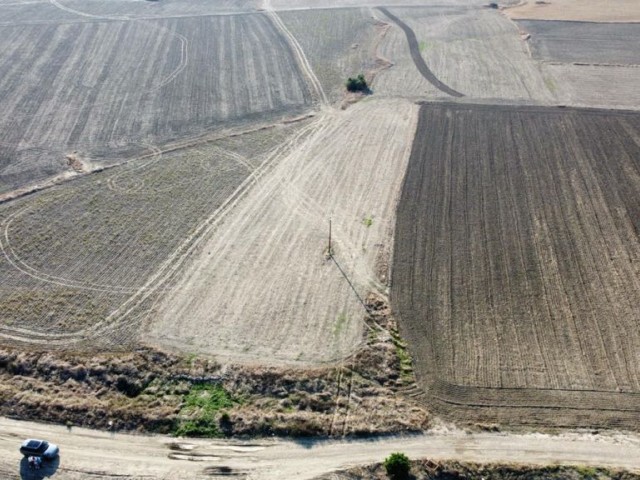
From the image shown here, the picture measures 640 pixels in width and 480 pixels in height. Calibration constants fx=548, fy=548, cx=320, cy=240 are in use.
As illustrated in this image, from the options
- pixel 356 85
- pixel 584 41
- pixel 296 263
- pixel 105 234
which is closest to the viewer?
pixel 296 263

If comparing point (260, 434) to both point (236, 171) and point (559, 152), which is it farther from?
point (559, 152)

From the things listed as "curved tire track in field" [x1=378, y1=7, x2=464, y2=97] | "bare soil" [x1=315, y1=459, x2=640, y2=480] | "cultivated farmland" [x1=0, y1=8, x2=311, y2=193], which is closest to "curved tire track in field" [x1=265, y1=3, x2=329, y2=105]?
"cultivated farmland" [x1=0, y1=8, x2=311, y2=193]

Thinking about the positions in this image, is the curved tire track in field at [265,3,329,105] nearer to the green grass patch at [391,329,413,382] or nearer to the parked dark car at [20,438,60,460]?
the green grass patch at [391,329,413,382]

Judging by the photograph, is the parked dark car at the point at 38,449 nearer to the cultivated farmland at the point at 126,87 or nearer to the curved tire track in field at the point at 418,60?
the cultivated farmland at the point at 126,87

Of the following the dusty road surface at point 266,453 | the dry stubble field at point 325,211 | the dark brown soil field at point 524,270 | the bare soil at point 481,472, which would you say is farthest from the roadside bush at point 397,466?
the dry stubble field at point 325,211

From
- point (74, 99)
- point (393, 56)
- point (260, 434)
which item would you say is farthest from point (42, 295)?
point (393, 56)

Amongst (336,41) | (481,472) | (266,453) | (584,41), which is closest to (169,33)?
(336,41)

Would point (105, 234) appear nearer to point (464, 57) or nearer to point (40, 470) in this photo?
point (40, 470)
